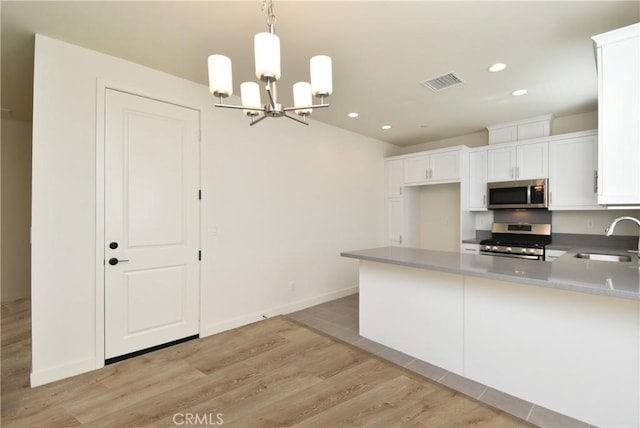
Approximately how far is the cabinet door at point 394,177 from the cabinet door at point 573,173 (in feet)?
7.11

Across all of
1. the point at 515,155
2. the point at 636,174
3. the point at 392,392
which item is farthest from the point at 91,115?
the point at 515,155

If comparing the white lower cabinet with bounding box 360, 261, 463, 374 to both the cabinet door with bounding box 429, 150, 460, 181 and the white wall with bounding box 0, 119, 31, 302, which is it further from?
the white wall with bounding box 0, 119, 31, 302

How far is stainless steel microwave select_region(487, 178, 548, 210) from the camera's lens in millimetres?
4086

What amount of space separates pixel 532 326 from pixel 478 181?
122 inches

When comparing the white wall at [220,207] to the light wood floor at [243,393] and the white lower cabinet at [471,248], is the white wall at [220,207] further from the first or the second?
the white lower cabinet at [471,248]

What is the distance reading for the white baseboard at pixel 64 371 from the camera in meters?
2.30

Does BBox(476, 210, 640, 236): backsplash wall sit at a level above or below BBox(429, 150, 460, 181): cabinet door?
below

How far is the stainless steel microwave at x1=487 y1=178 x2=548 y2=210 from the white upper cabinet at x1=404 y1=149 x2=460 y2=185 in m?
0.56

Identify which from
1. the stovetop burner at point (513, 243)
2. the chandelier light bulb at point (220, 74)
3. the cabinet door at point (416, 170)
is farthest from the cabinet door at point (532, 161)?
the chandelier light bulb at point (220, 74)

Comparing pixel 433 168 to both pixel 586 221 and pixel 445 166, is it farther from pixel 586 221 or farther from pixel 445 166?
pixel 586 221

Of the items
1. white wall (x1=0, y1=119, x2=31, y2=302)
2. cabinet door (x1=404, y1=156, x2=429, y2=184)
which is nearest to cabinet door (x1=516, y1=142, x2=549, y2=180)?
cabinet door (x1=404, y1=156, x2=429, y2=184)

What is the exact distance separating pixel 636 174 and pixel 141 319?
4.05 m

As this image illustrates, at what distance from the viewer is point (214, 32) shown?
2.28m

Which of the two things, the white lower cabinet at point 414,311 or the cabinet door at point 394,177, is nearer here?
the white lower cabinet at point 414,311
